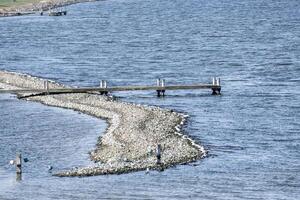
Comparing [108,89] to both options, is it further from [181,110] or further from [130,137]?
[130,137]

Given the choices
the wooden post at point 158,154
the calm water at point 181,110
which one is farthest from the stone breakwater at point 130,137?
the calm water at point 181,110

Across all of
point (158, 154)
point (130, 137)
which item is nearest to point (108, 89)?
point (130, 137)

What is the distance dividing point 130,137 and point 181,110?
16.8 metres

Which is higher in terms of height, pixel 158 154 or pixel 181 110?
pixel 181 110

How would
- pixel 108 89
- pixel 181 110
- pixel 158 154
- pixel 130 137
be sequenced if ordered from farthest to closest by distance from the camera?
1. pixel 108 89
2. pixel 181 110
3. pixel 130 137
4. pixel 158 154

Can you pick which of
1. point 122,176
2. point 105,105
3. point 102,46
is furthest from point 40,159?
point 102,46

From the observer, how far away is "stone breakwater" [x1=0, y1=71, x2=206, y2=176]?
2283 inches

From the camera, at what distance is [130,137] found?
65875mm

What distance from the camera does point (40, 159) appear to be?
6131 cm

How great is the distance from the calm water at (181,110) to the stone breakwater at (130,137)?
3.27 ft

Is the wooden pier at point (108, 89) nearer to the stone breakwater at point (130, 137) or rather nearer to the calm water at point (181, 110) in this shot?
the stone breakwater at point (130, 137)

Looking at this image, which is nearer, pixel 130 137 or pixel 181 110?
pixel 130 137

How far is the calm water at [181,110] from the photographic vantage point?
177ft

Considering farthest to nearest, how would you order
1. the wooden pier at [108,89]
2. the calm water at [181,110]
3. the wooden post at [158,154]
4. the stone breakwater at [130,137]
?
1. the wooden pier at [108,89]
2. the stone breakwater at [130,137]
3. the wooden post at [158,154]
4. the calm water at [181,110]
